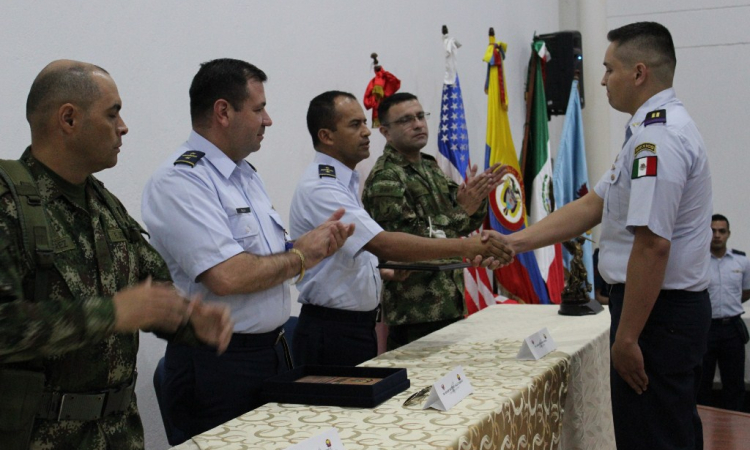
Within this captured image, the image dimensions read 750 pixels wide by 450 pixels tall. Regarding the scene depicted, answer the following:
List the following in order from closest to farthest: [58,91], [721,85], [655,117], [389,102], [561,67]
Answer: [58,91], [655,117], [389,102], [561,67], [721,85]

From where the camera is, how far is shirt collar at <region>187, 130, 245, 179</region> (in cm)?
203

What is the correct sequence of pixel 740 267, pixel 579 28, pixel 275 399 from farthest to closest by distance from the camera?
pixel 579 28 < pixel 740 267 < pixel 275 399

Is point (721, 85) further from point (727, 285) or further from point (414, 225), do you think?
→ point (414, 225)

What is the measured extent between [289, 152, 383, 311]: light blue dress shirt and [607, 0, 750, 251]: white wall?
216 inches

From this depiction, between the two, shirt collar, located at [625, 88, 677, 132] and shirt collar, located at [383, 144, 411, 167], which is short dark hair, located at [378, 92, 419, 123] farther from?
shirt collar, located at [625, 88, 677, 132]

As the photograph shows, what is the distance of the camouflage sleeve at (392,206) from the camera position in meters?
3.15

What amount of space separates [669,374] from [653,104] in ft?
2.46

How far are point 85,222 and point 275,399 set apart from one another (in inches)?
24.0

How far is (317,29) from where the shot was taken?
3688mm

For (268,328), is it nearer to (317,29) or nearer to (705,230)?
(705,230)

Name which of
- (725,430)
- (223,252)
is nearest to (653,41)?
(223,252)

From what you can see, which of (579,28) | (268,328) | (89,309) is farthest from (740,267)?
(89,309)

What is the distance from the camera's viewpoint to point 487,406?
169cm

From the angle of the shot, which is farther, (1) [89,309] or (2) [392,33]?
(2) [392,33]
